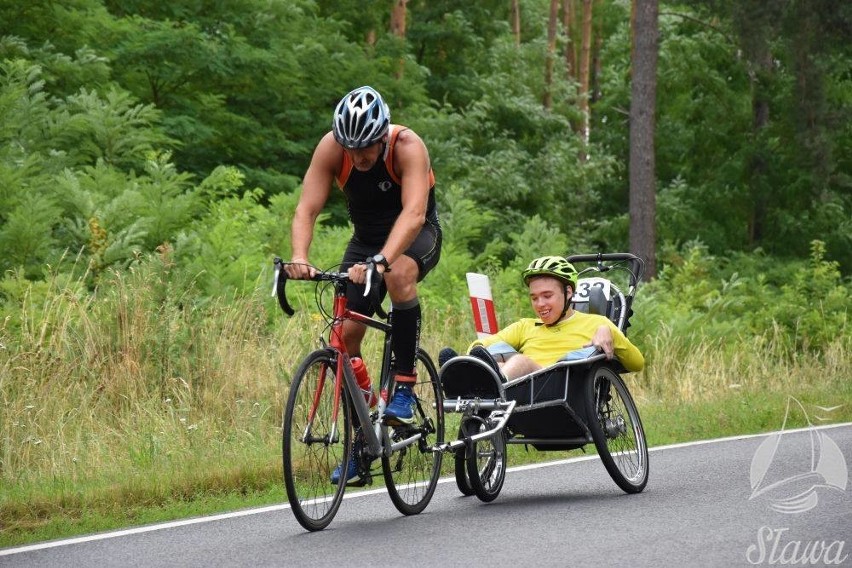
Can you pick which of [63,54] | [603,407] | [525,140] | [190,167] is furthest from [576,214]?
[603,407]

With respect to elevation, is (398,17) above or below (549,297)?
above

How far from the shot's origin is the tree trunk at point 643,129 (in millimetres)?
27505

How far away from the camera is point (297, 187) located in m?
23.6

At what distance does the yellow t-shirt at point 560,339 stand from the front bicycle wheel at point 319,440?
152 cm

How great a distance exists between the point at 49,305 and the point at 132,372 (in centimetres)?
136

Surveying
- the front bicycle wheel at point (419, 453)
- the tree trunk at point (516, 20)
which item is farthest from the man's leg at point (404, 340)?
the tree trunk at point (516, 20)

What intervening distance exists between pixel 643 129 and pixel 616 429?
66.0ft

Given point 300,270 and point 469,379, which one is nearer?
point 300,270

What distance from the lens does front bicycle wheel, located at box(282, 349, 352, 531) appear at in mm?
7090

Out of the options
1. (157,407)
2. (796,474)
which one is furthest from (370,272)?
(157,407)

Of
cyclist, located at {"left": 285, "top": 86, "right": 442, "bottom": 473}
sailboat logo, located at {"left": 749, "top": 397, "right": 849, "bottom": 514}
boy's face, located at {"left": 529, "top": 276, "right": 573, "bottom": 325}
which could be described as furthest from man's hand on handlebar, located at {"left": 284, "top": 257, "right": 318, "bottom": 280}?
sailboat logo, located at {"left": 749, "top": 397, "right": 849, "bottom": 514}

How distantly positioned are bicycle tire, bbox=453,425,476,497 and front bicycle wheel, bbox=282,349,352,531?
3.47 feet

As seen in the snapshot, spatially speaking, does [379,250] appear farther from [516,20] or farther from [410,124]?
[516,20]

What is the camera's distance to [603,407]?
8.57 m
